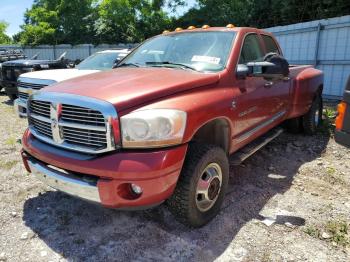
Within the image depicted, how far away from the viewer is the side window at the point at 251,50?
4094 mm

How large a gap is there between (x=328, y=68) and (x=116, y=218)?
28.5 ft

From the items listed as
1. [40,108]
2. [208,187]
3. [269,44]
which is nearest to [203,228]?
[208,187]

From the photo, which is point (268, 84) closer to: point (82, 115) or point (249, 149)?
point (249, 149)

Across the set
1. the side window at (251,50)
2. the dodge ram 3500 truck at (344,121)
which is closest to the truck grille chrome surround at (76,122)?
the side window at (251,50)

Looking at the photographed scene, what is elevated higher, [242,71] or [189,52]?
[189,52]

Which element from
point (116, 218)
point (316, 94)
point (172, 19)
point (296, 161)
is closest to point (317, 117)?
point (316, 94)

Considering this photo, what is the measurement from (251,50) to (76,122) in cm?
251

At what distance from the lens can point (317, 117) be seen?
22.1 feet

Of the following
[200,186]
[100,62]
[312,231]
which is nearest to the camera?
[200,186]

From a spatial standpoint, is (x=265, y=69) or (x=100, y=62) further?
(x=100, y=62)

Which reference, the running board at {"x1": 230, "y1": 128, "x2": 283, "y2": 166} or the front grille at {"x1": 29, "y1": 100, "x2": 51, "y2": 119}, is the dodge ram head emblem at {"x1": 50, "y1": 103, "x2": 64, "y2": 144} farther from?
the running board at {"x1": 230, "y1": 128, "x2": 283, "y2": 166}

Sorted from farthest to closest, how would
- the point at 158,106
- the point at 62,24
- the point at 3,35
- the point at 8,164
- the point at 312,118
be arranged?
the point at 3,35 < the point at 62,24 < the point at 312,118 < the point at 8,164 < the point at 158,106

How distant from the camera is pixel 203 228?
3.32 meters

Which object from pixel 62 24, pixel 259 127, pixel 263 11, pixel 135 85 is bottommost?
pixel 259 127
